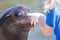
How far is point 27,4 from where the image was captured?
852mm

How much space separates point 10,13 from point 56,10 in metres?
0.28

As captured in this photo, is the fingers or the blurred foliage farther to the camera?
the blurred foliage

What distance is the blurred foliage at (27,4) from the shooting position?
32.8 inches

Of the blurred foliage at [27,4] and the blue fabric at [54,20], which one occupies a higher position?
the blurred foliage at [27,4]

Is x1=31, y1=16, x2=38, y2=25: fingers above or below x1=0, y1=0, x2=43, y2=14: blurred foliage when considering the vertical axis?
below

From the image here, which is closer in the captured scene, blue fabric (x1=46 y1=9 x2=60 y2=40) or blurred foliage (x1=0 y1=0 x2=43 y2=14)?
blue fabric (x1=46 y1=9 x2=60 y2=40)

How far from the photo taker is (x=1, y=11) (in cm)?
86

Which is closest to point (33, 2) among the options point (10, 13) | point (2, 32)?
point (10, 13)

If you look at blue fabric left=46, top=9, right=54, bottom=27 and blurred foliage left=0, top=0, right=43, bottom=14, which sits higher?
blurred foliage left=0, top=0, right=43, bottom=14

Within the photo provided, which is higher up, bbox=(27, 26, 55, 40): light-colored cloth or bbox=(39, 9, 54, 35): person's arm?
bbox=(39, 9, 54, 35): person's arm

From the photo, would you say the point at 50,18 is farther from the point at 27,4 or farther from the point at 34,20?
the point at 27,4

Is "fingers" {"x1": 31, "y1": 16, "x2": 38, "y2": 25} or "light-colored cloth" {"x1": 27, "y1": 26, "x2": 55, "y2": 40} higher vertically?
"fingers" {"x1": 31, "y1": 16, "x2": 38, "y2": 25}

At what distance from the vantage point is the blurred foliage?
2.73ft

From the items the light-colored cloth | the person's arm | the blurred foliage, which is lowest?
the light-colored cloth
